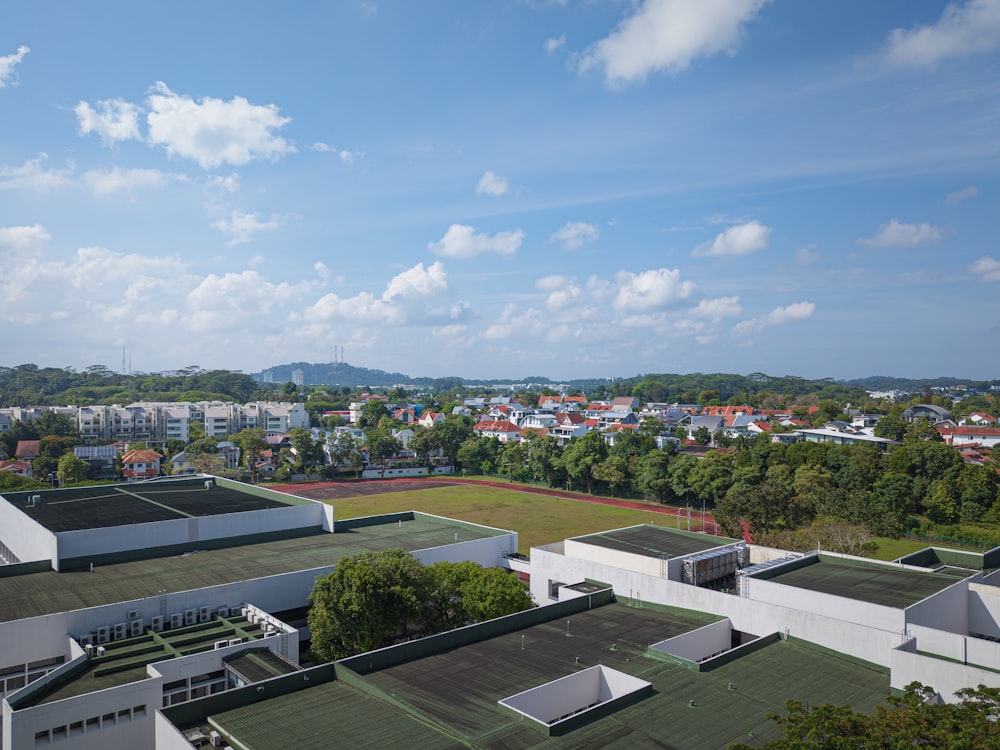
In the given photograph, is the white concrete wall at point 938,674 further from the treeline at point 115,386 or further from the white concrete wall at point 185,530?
A: the treeline at point 115,386

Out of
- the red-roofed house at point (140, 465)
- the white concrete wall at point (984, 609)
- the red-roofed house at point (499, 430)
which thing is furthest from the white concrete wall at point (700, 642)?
the red-roofed house at point (499, 430)

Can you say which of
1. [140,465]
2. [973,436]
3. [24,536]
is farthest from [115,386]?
[973,436]

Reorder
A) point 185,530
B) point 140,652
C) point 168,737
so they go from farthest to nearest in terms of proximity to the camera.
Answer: point 185,530
point 140,652
point 168,737

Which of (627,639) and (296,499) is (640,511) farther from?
(627,639)

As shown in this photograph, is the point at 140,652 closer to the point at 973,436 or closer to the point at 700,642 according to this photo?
the point at 700,642

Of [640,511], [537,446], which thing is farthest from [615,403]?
[640,511]

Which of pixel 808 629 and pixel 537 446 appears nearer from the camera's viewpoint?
pixel 808 629
